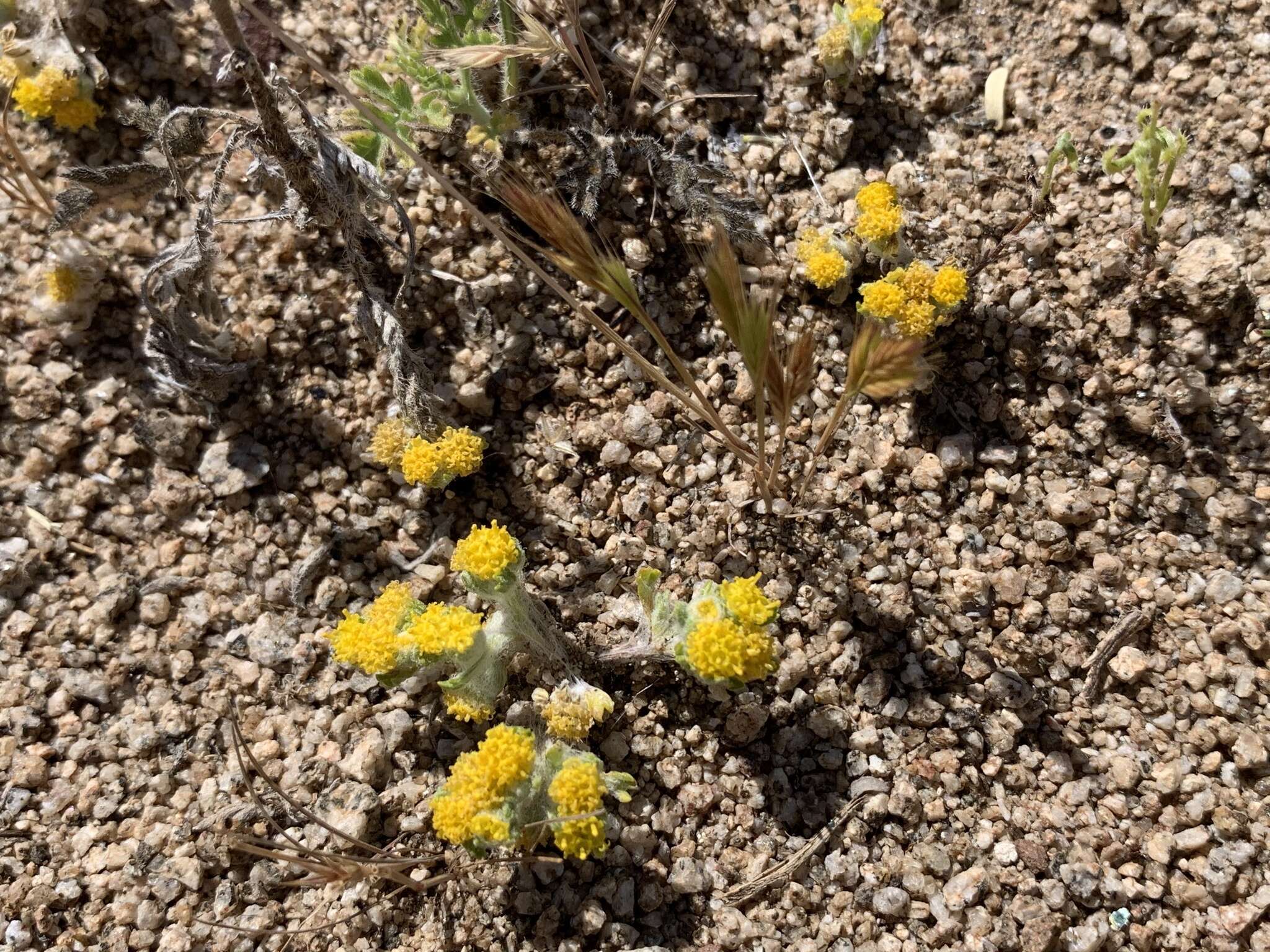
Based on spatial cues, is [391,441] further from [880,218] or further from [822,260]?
[880,218]

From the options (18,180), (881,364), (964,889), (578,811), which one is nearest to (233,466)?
(18,180)

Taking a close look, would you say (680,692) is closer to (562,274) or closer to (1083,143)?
(562,274)

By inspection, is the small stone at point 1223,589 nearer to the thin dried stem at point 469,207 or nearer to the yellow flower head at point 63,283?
the thin dried stem at point 469,207

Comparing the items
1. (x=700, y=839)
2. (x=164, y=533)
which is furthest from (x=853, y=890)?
(x=164, y=533)

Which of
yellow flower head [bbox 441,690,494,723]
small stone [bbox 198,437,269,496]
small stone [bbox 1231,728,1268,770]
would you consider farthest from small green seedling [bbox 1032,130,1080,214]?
small stone [bbox 198,437,269,496]

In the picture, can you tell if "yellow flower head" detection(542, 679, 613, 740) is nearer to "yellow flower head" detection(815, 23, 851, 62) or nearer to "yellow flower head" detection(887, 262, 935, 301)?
"yellow flower head" detection(887, 262, 935, 301)

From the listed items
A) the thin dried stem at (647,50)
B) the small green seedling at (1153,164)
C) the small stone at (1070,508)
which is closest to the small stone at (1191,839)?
the small stone at (1070,508)
